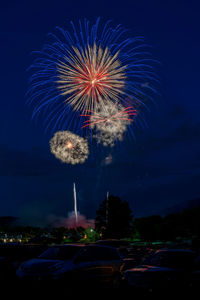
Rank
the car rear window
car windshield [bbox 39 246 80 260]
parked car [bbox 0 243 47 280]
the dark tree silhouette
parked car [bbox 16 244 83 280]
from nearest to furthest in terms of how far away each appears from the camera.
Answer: parked car [bbox 16 244 83 280] < car windshield [bbox 39 246 80 260] < the car rear window < parked car [bbox 0 243 47 280] < the dark tree silhouette

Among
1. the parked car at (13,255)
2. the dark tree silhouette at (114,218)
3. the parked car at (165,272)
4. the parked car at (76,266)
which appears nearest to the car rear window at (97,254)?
the parked car at (76,266)

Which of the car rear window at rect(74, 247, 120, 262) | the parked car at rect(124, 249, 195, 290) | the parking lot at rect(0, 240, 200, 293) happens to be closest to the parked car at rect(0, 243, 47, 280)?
the parking lot at rect(0, 240, 200, 293)

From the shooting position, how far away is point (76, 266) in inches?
417

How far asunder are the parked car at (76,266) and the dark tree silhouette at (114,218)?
74.4 meters

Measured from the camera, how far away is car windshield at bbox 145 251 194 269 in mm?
10102

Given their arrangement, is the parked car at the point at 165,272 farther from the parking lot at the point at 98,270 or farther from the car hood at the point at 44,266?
the car hood at the point at 44,266

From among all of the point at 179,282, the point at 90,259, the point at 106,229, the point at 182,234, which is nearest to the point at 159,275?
the point at 179,282

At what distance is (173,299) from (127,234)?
264 feet

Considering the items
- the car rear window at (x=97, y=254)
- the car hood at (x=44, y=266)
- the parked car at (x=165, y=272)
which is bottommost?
the parked car at (x=165, y=272)

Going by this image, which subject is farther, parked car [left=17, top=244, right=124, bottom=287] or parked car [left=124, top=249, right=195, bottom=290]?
parked car [left=17, top=244, right=124, bottom=287]

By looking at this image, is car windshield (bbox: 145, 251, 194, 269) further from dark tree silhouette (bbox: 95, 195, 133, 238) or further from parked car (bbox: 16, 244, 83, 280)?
dark tree silhouette (bbox: 95, 195, 133, 238)

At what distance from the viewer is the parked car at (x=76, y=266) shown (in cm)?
1014

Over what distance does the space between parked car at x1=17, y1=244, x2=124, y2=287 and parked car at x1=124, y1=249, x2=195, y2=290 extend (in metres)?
1.20

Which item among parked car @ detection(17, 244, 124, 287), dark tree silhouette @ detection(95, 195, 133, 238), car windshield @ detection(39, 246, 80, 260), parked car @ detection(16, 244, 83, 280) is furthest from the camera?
dark tree silhouette @ detection(95, 195, 133, 238)
